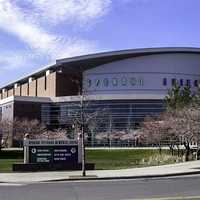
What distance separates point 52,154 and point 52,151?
0.61 ft

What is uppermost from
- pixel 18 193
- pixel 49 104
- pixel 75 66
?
pixel 75 66

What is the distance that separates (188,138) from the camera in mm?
45125

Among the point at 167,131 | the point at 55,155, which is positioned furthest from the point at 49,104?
the point at 55,155

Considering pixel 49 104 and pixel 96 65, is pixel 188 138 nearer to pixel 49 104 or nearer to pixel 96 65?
pixel 49 104

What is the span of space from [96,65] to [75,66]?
528 cm

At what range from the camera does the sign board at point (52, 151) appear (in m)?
32.0

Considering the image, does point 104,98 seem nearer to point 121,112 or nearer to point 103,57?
point 121,112

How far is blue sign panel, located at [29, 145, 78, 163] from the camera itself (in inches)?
1259

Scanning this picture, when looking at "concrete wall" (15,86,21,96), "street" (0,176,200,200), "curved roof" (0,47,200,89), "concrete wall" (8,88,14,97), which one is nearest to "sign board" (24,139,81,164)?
"street" (0,176,200,200)

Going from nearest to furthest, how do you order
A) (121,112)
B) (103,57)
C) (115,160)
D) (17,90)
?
(115,160)
(121,112)
(103,57)
(17,90)

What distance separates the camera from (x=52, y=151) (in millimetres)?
32094

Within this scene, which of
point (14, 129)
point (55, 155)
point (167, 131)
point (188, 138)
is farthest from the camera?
point (14, 129)

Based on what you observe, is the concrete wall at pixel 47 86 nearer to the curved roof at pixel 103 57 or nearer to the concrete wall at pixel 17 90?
the curved roof at pixel 103 57

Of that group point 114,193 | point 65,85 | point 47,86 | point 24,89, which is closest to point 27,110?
point 65,85
